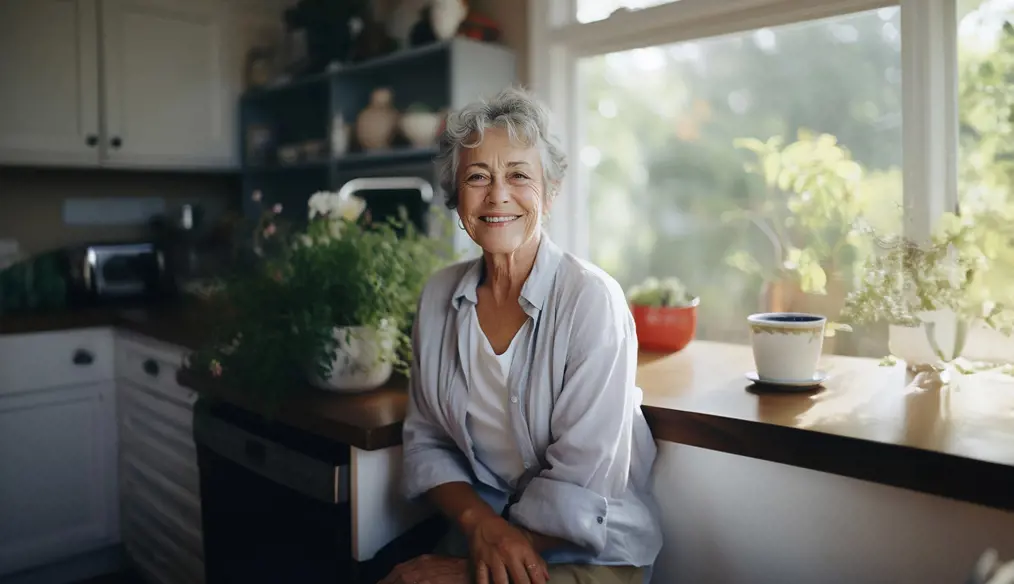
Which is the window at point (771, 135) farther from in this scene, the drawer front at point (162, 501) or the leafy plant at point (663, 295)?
the drawer front at point (162, 501)

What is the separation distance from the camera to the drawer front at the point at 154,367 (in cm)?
216

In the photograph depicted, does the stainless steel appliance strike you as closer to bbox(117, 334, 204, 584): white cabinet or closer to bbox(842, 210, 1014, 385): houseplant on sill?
bbox(117, 334, 204, 584): white cabinet

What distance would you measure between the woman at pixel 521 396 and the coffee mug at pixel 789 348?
0.28 m

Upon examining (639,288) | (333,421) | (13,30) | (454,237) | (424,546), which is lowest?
Result: (424,546)

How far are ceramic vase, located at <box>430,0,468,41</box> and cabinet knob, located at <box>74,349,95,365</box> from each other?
1.51 m

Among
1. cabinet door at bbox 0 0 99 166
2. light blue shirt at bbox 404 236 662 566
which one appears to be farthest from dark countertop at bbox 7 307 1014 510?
cabinet door at bbox 0 0 99 166

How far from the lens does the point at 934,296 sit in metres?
1.43

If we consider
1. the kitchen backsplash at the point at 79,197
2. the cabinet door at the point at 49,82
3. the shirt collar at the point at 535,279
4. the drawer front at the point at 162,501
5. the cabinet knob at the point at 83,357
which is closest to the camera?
the shirt collar at the point at 535,279

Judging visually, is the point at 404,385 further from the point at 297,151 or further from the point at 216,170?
the point at 216,170

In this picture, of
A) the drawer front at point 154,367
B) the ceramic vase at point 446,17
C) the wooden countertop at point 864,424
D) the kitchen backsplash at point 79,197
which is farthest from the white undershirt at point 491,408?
the kitchen backsplash at point 79,197

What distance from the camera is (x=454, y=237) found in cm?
221

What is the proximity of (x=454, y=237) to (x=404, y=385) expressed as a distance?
671 mm

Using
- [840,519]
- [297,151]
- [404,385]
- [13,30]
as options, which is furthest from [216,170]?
[840,519]

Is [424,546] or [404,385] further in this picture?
[404,385]
